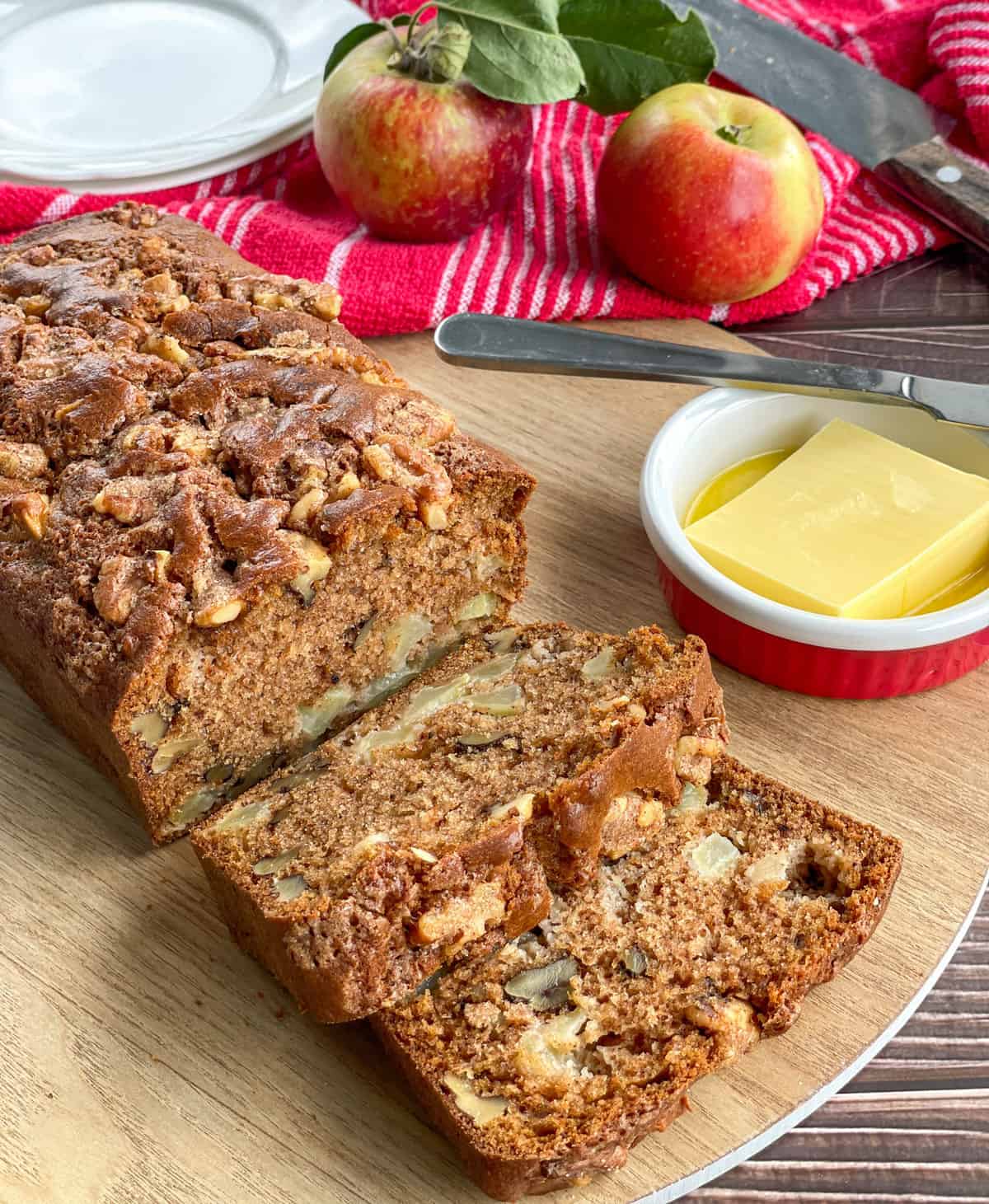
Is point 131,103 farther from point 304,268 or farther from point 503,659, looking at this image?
point 503,659

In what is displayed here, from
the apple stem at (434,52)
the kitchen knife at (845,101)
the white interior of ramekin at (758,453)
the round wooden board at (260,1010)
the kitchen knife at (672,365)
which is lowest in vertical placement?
the round wooden board at (260,1010)

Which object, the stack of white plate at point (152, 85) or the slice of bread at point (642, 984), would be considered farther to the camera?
the stack of white plate at point (152, 85)

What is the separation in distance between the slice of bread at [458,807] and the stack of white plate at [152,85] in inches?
103

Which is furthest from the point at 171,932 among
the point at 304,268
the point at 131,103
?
the point at 131,103

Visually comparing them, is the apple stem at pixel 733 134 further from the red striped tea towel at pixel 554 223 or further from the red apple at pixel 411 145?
the red apple at pixel 411 145

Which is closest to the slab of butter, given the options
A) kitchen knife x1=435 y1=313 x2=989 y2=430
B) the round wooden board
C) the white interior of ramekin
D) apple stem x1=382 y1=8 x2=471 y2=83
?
the white interior of ramekin

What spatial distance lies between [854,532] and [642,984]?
1.29 metres

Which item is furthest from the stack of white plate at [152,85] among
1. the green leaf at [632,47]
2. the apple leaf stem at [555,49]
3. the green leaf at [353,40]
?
the green leaf at [632,47]

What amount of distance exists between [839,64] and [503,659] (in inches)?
119

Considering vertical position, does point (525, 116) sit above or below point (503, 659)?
above

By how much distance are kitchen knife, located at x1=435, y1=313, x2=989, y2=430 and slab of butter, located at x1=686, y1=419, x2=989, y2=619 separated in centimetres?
18

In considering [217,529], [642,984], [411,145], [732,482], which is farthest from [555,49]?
[642,984]

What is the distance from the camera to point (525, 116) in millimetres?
4461

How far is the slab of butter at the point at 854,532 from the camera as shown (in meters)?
3.18
